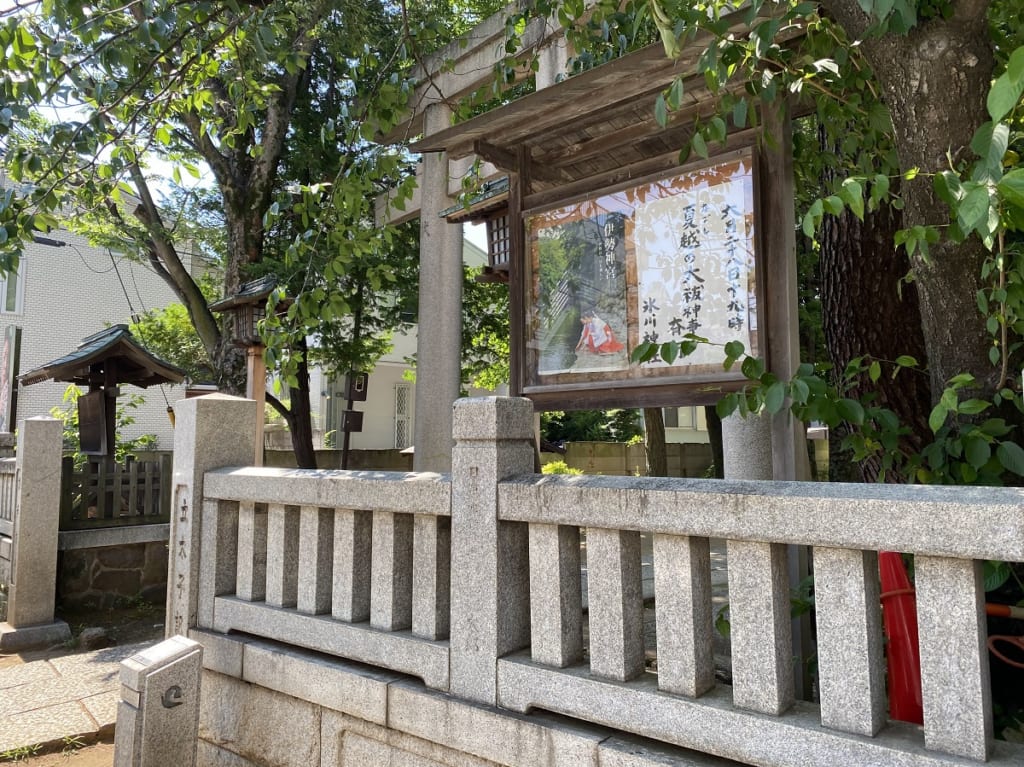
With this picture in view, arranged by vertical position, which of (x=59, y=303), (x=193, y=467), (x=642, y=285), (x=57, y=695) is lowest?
(x=57, y=695)

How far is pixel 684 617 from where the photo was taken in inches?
87.7

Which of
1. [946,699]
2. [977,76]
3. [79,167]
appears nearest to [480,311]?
[79,167]

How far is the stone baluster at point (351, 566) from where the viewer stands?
126 inches

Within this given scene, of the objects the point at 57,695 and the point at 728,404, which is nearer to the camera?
the point at 728,404

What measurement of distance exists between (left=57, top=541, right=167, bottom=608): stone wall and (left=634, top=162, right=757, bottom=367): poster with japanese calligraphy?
6861mm

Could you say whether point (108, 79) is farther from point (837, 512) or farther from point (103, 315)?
point (103, 315)

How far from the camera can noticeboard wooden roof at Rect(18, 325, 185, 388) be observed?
309 inches

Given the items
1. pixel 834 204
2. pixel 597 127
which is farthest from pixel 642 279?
pixel 834 204

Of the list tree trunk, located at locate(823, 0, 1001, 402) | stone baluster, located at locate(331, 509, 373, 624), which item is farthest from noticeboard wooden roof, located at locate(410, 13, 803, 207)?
stone baluster, located at locate(331, 509, 373, 624)

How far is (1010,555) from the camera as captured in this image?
1.61m

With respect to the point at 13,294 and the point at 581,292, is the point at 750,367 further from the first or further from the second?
the point at 13,294

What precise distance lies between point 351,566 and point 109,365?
6552mm

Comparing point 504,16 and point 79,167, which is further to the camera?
point 504,16

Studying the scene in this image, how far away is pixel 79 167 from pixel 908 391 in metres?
5.56
